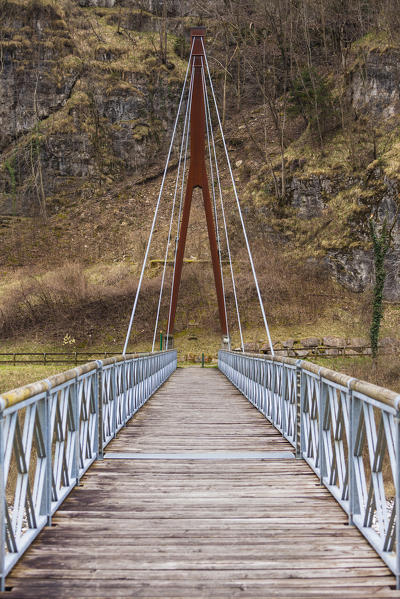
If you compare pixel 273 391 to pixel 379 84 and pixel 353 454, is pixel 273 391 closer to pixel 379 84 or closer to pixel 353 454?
pixel 353 454

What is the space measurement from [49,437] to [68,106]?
48964 millimetres

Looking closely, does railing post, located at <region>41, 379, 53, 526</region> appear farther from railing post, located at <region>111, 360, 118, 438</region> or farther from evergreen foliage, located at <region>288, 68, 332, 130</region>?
evergreen foliage, located at <region>288, 68, 332, 130</region>

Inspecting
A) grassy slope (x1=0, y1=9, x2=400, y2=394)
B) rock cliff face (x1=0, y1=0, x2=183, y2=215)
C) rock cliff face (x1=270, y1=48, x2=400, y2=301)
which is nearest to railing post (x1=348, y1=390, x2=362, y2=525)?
grassy slope (x1=0, y1=9, x2=400, y2=394)

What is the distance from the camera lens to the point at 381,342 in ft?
91.2

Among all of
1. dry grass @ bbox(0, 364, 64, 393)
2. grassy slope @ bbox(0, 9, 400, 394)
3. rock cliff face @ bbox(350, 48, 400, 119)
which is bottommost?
dry grass @ bbox(0, 364, 64, 393)

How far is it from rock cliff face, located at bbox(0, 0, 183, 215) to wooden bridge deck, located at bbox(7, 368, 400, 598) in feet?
139

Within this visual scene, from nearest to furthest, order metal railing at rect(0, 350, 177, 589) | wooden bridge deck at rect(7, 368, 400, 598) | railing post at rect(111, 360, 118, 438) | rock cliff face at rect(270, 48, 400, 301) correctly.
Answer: wooden bridge deck at rect(7, 368, 400, 598) → metal railing at rect(0, 350, 177, 589) → railing post at rect(111, 360, 118, 438) → rock cliff face at rect(270, 48, 400, 301)

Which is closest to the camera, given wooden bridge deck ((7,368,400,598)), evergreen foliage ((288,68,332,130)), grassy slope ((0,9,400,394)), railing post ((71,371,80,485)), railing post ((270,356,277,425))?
wooden bridge deck ((7,368,400,598))

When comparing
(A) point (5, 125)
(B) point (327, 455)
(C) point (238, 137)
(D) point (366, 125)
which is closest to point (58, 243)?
(A) point (5, 125)

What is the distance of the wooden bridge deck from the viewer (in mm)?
2916

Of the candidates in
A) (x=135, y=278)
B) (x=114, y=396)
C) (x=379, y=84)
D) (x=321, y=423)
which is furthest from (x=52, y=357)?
(x=379, y=84)

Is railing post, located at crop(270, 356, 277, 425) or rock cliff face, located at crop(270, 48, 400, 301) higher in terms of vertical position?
rock cliff face, located at crop(270, 48, 400, 301)

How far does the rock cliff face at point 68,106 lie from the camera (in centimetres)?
4609

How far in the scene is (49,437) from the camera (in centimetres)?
366
